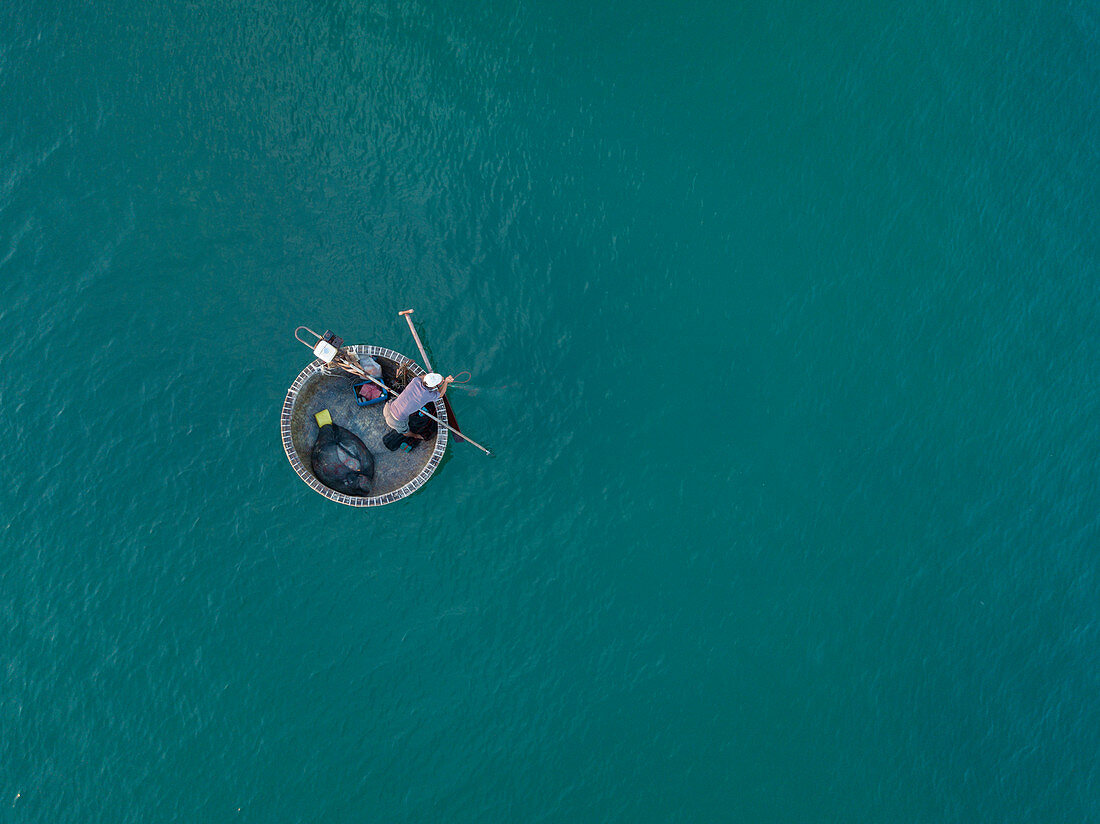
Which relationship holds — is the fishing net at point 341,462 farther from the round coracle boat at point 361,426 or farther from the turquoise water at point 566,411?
the turquoise water at point 566,411

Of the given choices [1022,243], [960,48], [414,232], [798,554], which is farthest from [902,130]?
[414,232]

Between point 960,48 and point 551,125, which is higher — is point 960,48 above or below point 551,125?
above

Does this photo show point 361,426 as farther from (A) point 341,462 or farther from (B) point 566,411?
(B) point 566,411

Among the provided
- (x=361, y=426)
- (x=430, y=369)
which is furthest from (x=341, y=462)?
(x=430, y=369)

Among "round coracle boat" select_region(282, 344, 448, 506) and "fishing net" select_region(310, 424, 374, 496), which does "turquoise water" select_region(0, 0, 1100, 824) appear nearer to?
"round coracle boat" select_region(282, 344, 448, 506)

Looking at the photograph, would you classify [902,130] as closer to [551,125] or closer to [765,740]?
[551,125]

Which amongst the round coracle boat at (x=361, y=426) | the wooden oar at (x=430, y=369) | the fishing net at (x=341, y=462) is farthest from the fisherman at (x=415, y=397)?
the fishing net at (x=341, y=462)
